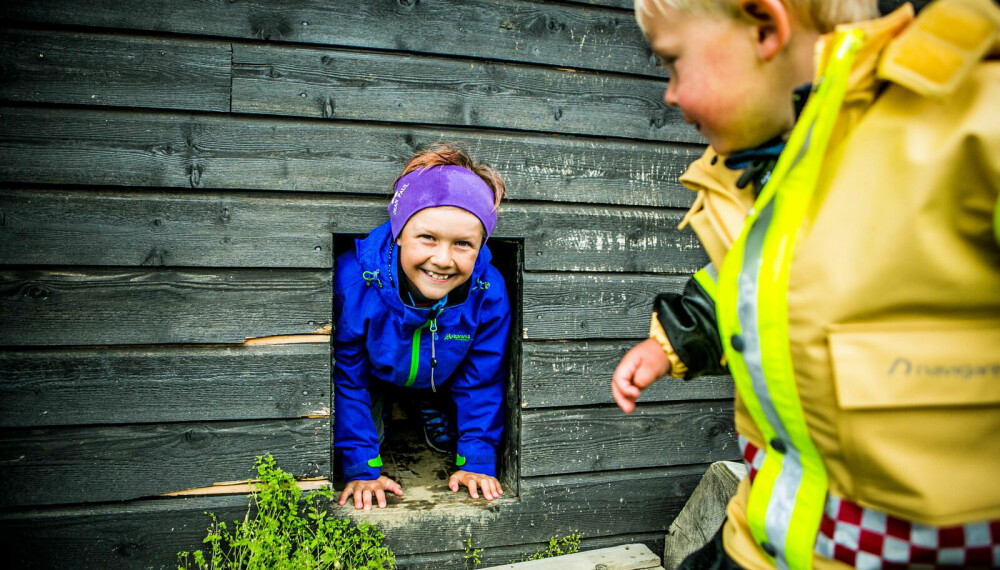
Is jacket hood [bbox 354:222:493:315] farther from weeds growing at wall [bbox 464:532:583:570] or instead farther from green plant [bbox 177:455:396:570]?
weeds growing at wall [bbox 464:532:583:570]

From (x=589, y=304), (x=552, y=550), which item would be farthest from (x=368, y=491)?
(x=589, y=304)

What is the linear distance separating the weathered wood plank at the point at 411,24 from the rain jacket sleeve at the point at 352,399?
1082 mm

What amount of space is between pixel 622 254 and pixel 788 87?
5.66ft

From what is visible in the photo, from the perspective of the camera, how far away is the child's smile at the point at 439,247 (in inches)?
105

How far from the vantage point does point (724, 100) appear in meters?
1.26

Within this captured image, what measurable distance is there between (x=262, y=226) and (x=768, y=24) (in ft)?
6.46

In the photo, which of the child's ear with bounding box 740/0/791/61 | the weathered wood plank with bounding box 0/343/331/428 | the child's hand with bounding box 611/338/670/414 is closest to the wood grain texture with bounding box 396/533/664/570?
the weathered wood plank with bounding box 0/343/331/428

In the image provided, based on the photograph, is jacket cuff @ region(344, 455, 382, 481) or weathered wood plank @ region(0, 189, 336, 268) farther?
jacket cuff @ region(344, 455, 382, 481)

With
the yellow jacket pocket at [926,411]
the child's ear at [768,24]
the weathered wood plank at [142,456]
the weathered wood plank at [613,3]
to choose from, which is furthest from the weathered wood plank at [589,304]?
the yellow jacket pocket at [926,411]

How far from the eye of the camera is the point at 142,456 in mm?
2504

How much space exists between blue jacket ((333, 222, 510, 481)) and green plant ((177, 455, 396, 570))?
0.34 meters

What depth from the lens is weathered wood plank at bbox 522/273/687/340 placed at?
2.88 metres

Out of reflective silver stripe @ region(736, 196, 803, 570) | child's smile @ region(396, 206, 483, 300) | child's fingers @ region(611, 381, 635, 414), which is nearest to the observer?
reflective silver stripe @ region(736, 196, 803, 570)

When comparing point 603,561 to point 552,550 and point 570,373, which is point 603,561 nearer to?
point 552,550
